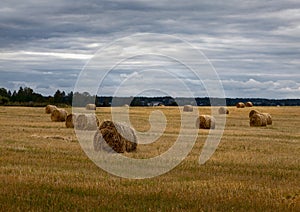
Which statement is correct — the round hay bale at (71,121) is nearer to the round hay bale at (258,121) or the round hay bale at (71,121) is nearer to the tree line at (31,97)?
the round hay bale at (258,121)

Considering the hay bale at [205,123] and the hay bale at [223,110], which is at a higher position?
the hay bale at [223,110]

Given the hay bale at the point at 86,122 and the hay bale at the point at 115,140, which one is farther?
the hay bale at the point at 86,122

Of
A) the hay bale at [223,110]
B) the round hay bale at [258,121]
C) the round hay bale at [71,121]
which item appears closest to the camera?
the round hay bale at [71,121]

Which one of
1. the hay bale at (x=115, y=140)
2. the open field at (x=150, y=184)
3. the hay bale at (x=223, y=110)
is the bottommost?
the open field at (x=150, y=184)

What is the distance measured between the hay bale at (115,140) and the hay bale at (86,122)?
1059cm

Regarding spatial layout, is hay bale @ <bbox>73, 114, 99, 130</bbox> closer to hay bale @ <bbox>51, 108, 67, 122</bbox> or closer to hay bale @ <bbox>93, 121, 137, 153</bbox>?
hay bale @ <bbox>51, 108, 67, 122</bbox>

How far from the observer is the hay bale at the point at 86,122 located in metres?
32.0

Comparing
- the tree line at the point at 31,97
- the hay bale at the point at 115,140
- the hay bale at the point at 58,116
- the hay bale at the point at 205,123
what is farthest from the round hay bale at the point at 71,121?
the tree line at the point at 31,97

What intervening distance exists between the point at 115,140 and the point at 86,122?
11895 millimetres

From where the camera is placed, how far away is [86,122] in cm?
3238

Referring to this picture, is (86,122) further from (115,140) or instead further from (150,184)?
(150,184)

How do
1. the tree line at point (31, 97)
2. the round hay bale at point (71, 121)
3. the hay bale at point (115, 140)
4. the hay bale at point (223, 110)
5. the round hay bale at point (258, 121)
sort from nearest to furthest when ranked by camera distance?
1. the hay bale at point (115, 140)
2. the round hay bale at point (71, 121)
3. the round hay bale at point (258, 121)
4. the hay bale at point (223, 110)
5. the tree line at point (31, 97)

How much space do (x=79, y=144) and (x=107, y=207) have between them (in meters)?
11.8

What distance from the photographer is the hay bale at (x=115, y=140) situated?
67.7 ft
